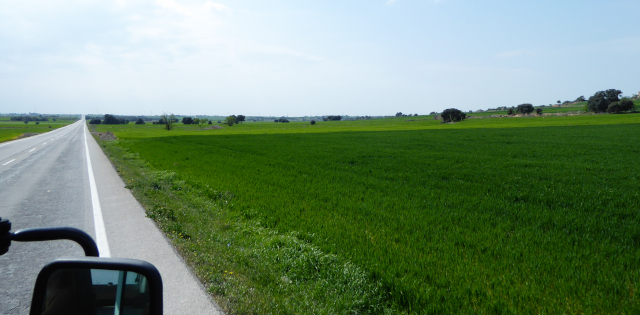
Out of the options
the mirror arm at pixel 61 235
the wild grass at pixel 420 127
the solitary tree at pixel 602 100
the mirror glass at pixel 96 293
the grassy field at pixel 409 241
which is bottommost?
the wild grass at pixel 420 127

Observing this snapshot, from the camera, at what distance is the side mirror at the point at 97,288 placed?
1.37m

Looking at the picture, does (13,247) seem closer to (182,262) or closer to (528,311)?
(182,262)

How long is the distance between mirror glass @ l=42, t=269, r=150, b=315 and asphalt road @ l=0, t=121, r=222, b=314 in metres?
2.75

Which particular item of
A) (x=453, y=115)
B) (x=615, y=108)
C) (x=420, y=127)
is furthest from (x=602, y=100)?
(x=420, y=127)

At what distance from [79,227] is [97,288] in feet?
22.7

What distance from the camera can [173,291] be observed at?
179 inches

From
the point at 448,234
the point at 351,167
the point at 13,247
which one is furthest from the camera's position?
the point at 351,167

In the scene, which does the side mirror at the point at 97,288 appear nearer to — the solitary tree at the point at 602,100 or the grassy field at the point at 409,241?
the grassy field at the point at 409,241

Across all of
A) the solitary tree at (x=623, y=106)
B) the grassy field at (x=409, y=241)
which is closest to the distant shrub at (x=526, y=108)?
the solitary tree at (x=623, y=106)

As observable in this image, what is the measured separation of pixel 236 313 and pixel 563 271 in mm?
4443

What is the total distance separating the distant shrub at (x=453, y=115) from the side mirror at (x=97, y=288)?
411ft

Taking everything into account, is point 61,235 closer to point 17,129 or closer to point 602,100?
point 17,129

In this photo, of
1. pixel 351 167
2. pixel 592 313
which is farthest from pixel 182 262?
pixel 351 167

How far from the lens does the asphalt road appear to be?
4461 millimetres
